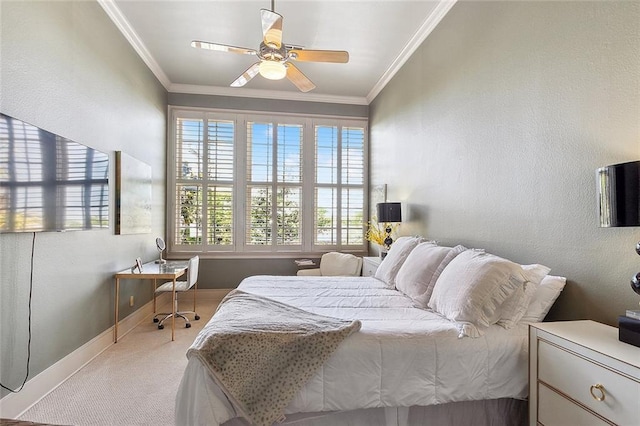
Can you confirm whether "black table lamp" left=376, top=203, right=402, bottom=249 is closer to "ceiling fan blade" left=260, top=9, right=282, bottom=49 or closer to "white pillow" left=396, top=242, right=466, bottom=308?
"white pillow" left=396, top=242, right=466, bottom=308

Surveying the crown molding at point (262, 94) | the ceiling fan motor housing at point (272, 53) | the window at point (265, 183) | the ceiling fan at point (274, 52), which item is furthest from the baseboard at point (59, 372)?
the crown molding at point (262, 94)

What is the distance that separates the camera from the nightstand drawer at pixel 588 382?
3.71 ft

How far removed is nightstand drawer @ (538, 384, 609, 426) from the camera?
1.27m

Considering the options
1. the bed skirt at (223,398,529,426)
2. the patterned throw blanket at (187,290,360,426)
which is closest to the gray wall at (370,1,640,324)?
the bed skirt at (223,398,529,426)

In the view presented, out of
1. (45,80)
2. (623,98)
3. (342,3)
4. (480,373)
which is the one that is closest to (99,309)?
(45,80)

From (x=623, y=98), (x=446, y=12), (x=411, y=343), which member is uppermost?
(x=446, y=12)

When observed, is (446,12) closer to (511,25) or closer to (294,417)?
(511,25)

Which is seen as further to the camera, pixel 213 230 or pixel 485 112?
pixel 213 230

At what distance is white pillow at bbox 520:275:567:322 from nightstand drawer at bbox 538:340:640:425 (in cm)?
33

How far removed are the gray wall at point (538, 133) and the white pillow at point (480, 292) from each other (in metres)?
0.35

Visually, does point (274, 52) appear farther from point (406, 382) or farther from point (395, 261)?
point (406, 382)

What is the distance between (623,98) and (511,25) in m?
1.04

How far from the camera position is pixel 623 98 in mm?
1520

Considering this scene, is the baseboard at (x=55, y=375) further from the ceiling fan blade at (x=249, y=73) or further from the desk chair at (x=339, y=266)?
the ceiling fan blade at (x=249, y=73)
